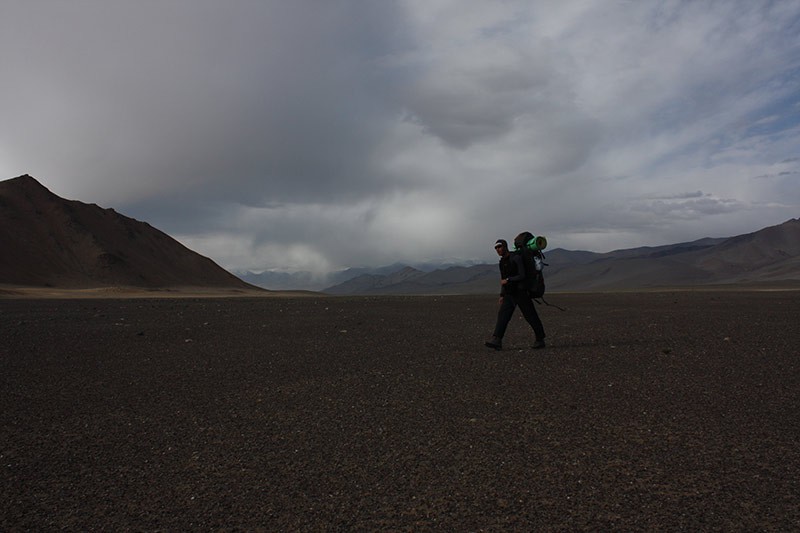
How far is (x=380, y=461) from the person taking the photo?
4758 mm

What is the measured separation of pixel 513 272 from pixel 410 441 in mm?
5749

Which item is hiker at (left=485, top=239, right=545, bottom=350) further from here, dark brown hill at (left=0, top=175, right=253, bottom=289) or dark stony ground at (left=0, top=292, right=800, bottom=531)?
dark brown hill at (left=0, top=175, right=253, bottom=289)

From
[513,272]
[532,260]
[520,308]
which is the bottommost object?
[520,308]

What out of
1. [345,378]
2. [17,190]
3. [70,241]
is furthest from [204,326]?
[17,190]

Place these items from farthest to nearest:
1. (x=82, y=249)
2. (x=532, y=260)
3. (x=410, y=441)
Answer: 1. (x=82, y=249)
2. (x=532, y=260)
3. (x=410, y=441)

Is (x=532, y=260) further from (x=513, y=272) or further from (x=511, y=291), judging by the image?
(x=511, y=291)

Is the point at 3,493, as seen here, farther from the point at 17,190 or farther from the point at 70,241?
the point at 17,190

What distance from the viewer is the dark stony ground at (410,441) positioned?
3.79 m

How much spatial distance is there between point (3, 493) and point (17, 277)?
8769cm

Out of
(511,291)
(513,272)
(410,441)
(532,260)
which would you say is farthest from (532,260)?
(410,441)

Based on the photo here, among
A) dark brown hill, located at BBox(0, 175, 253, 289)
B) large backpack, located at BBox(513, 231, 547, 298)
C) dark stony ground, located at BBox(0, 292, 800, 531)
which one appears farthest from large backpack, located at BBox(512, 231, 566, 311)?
dark brown hill, located at BBox(0, 175, 253, 289)

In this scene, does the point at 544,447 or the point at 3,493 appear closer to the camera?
the point at 3,493

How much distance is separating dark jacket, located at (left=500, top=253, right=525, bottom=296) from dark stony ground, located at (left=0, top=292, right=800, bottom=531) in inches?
51.0

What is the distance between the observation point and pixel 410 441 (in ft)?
17.3
